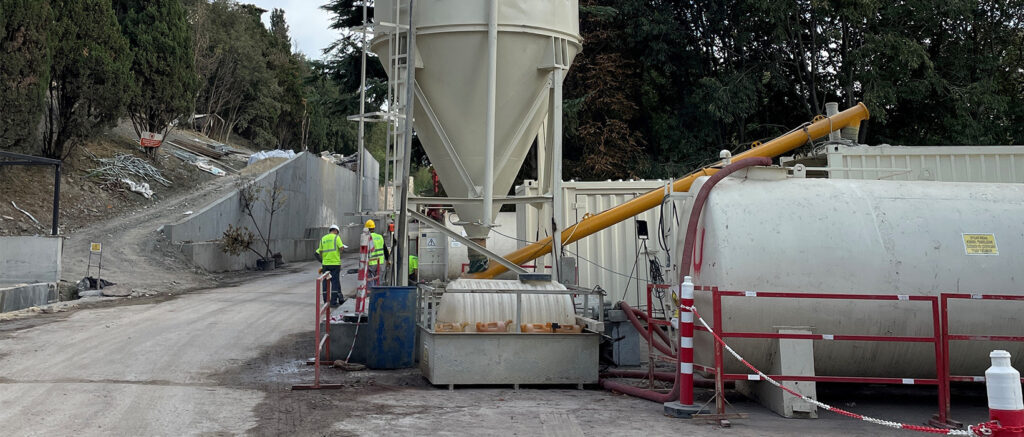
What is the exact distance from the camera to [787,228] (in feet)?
25.6

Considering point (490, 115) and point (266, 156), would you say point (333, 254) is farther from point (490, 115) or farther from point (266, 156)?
point (266, 156)

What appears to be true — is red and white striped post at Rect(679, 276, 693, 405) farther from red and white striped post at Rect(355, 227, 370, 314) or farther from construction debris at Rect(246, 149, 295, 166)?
construction debris at Rect(246, 149, 295, 166)

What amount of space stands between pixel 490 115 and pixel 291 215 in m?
27.7

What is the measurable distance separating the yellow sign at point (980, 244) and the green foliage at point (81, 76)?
24.5 metres

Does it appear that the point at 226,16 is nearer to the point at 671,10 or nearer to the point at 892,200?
the point at 671,10

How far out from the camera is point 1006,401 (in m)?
3.98

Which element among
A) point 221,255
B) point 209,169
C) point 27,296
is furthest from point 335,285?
point 209,169

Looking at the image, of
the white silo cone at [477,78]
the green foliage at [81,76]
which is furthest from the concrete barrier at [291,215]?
the green foliage at [81,76]

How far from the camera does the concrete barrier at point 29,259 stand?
16.8 m

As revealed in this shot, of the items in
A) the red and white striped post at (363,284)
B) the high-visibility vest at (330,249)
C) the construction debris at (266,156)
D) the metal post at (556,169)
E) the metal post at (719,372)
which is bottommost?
the metal post at (719,372)

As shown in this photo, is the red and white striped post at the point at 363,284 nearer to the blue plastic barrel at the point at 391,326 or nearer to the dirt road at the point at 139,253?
the blue plastic barrel at the point at 391,326

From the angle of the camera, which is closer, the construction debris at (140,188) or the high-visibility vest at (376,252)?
the high-visibility vest at (376,252)

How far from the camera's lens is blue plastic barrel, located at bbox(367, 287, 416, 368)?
9750mm

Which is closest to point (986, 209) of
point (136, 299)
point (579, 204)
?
point (579, 204)
